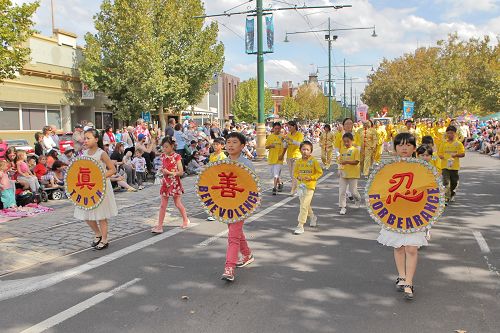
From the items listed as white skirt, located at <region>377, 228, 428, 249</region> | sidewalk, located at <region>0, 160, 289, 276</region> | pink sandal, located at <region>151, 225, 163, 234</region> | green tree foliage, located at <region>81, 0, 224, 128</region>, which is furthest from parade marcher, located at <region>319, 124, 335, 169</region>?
green tree foliage, located at <region>81, 0, 224, 128</region>

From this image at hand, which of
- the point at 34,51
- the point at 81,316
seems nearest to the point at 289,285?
the point at 81,316

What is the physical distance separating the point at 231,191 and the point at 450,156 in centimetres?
628

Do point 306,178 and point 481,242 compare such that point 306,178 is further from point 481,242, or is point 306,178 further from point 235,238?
point 481,242

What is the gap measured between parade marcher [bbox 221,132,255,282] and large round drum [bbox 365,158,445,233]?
1.54m

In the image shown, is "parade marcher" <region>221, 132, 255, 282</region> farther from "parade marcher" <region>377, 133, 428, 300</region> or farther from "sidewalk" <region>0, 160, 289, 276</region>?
"sidewalk" <region>0, 160, 289, 276</region>

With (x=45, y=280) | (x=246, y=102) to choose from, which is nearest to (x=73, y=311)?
(x=45, y=280)

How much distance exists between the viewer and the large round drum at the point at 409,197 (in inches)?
186

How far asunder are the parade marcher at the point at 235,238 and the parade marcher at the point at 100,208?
1.99 meters

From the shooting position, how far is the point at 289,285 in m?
5.09

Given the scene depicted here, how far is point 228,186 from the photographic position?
5.42 m

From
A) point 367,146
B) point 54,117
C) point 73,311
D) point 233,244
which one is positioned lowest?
point 73,311

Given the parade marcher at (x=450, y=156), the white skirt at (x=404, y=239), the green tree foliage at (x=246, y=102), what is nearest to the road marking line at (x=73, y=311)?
the white skirt at (x=404, y=239)

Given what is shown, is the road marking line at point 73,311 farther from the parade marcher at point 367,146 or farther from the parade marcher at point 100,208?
the parade marcher at point 367,146

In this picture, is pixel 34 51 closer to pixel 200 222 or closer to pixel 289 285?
pixel 200 222
